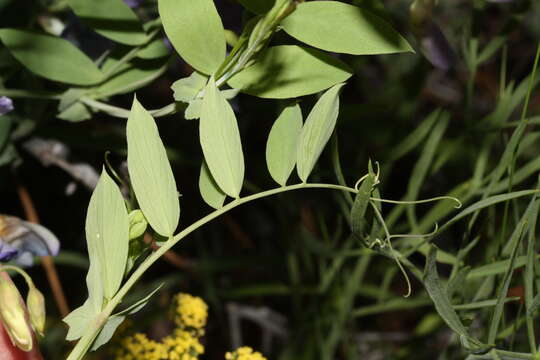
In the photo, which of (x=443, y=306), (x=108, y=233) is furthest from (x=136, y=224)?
(x=443, y=306)

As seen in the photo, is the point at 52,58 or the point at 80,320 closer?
the point at 80,320

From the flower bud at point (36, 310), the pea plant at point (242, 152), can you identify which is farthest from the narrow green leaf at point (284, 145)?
the flower bud at point (36, 310)

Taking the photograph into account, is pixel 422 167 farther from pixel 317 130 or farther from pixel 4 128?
pixel 4 128

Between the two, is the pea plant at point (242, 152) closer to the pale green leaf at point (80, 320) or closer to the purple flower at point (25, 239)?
the pale green leaf at point (80, 320)

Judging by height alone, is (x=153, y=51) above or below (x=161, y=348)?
above

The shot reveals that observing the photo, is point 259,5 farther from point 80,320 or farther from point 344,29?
point 80,320

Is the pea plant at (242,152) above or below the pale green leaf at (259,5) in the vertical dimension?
below

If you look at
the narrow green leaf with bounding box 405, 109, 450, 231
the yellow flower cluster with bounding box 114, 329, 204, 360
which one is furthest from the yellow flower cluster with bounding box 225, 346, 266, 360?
the narrow green leaf with bounding box 405, 109, 450, 231
